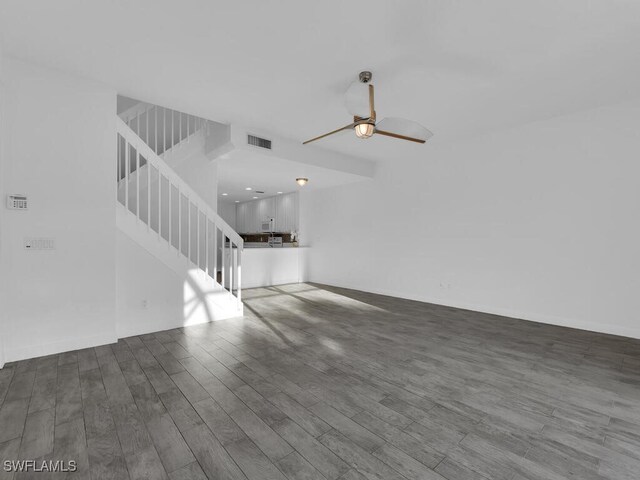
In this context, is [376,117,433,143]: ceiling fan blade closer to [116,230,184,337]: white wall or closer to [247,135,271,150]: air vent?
[247,135,271,150]: air vent

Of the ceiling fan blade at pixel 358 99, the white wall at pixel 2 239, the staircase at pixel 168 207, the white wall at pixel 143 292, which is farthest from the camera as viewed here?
the staircase at pixel 168 207

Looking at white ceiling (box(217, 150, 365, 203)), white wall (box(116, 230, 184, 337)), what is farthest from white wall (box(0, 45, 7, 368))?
white ceiling (box(217, 150, 365, 203))

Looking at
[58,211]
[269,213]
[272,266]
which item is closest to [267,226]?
[269,213]

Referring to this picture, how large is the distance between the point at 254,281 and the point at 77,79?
5095mm

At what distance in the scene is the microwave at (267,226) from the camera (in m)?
10.4

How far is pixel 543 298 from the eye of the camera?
447 centimetres

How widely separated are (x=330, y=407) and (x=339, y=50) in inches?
122

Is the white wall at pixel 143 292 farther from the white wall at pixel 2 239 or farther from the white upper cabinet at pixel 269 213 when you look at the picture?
the white upper cabinet at pixel 269 213

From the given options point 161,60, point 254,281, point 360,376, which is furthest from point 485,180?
point 254,281

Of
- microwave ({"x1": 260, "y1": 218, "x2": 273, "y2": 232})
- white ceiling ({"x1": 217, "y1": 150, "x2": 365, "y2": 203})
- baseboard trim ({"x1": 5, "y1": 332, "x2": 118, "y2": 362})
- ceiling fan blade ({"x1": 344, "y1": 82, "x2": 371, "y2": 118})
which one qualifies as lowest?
baseboard trim ({"x1": 5, "y1": 332, "x2": 118, "y2": 362})

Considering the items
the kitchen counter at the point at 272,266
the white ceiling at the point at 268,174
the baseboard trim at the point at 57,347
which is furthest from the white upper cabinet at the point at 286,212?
the baseboard trim at the point at 57,347

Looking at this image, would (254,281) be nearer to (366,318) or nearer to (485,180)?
(366,318)

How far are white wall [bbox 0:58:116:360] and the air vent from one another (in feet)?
6.11

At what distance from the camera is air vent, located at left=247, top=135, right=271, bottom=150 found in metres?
4.88
